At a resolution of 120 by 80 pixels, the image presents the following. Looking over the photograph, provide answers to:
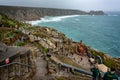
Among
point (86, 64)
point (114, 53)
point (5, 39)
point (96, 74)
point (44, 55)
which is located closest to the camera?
point (96, 74)

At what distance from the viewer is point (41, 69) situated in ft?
65.8

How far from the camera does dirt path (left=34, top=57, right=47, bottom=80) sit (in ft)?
58.9

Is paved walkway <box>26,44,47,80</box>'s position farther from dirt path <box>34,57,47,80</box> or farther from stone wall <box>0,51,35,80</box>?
stone wall <box>0,51,35,80</box>

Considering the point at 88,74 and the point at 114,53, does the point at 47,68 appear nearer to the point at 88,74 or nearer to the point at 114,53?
the point at 88,74

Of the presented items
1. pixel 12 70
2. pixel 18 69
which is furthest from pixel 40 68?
pixel 12 70

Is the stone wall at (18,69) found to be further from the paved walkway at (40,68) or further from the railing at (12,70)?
the paved walkway at (40,68)

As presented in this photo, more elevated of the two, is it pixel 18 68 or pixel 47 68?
pixel 18 68

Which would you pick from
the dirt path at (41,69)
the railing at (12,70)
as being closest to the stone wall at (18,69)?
the railing at (12,70)

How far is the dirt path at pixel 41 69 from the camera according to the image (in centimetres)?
1796

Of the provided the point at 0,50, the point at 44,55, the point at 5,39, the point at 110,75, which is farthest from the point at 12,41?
the point at 110,75

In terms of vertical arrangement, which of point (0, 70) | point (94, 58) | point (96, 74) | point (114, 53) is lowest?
point (114, 53)

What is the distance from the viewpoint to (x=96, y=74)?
607 inches

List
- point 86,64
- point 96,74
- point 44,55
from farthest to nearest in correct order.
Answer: point 86,64 → point 44,55 → point 96,74

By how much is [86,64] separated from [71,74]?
17.4 metres
